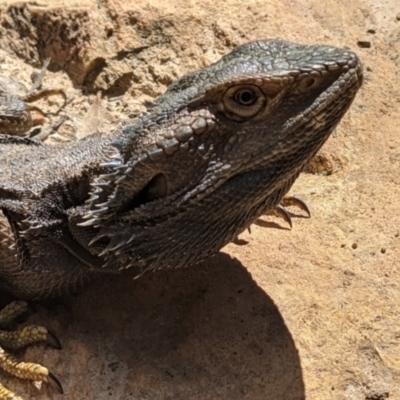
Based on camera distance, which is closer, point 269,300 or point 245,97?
point 245,97

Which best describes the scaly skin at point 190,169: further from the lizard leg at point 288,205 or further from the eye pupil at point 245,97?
the lizard leg at point 288,205

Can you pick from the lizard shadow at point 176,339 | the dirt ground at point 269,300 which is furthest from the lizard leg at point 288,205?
the lizard shadow at point 176,339

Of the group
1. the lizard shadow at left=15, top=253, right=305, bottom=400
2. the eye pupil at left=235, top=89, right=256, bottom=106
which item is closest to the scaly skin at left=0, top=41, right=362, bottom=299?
the eye pupil at left=235, top=89, right=256, bottom=106

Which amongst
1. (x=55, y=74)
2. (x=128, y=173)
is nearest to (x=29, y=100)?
(x=55, y=74)

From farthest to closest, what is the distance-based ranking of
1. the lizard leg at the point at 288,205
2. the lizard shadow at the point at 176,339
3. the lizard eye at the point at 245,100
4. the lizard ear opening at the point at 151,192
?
the lizard leg at the point at 288,205 → the lizard shadow at the point at 176,339 → the lizard ear opening at the point at 151,192 → the lizard eye at the point at 245,100

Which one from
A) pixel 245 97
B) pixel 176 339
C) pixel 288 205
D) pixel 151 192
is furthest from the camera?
pixel 288 205

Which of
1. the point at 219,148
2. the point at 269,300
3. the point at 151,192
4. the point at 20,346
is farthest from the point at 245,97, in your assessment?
the point at 20,346

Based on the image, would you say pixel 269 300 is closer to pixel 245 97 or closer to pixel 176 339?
pixel 176 339

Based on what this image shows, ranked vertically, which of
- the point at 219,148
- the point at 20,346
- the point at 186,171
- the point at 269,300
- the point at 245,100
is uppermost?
the point at 245,100
